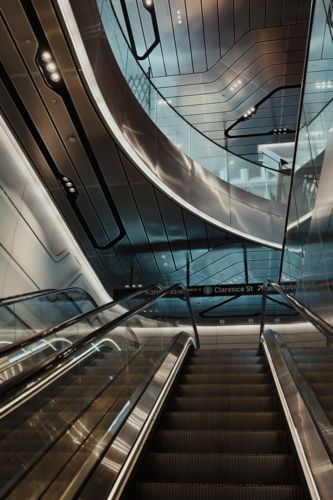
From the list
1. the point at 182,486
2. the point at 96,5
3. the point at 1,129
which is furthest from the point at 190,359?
the point at 96,5

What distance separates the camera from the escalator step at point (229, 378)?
4.33 metres

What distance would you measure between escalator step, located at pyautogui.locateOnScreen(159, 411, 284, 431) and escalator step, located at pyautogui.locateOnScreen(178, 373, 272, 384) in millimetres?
985

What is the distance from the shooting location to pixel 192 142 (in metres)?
10.7

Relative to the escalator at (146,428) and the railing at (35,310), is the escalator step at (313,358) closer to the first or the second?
the escalator at (146,428)

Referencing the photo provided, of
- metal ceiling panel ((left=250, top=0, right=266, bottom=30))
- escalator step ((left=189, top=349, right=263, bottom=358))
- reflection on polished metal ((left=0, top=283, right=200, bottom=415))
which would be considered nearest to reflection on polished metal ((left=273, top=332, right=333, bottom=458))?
reflection on polished metal ((left=0, top=283, right=200, bottom=415))

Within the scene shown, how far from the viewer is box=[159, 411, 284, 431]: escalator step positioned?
129 inches

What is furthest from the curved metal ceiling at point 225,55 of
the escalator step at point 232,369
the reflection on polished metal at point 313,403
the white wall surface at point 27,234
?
the reflection on polished metal at point 313,403

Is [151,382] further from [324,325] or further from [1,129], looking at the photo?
[1,129]

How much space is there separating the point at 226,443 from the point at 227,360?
2227 mm

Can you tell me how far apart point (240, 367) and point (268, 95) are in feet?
41.6

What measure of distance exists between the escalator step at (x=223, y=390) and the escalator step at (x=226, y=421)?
2.13 ft

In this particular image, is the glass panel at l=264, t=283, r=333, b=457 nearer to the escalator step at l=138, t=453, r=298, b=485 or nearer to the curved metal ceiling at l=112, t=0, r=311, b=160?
the escalator step at l=138, t=453, r=298, b=485

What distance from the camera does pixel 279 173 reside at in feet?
37.3

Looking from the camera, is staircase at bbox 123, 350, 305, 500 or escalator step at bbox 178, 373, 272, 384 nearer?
staircase at bbox 123, 350, 305, 500
